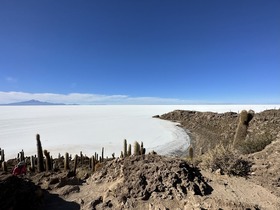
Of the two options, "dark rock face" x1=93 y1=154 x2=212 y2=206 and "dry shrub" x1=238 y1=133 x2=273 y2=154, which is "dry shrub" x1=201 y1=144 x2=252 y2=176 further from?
"dry shrub" x1=238 y1=133 x2=273 y2=154

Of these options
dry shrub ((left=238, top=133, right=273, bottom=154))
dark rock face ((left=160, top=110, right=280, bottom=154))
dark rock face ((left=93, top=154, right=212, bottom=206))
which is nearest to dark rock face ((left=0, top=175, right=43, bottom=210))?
dark rock face ((left=93, top=154, right=212, bottom=206))

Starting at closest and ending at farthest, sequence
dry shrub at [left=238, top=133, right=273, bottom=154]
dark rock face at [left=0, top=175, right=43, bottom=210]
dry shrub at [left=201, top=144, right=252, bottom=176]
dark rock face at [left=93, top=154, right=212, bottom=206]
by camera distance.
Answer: dark rock face at [left=0, top=175, right=43, bottom=210] → dark rock face at [left=93, top=154, right=212, bottom=206] → dry shrub at [left=201, top=144, right=252, bottom=176] → dry shrub at [left=238, top=133, right=273, bottom=154]

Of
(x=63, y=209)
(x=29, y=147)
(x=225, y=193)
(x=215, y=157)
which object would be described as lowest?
(x=29, y=147)

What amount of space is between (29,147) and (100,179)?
16.3 meters

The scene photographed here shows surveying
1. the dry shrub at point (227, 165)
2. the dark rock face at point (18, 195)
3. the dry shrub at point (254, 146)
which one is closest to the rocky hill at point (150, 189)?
the dark rock face at point (18, 195)

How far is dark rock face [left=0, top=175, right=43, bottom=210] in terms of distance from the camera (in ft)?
13.8

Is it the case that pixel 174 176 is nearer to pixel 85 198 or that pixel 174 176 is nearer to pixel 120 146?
pixel 85 198

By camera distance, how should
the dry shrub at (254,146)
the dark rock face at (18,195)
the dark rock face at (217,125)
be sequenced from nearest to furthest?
the dark rock face at (18,195) < the dry shrub at (254,146) < the dark rock face at (217,125)

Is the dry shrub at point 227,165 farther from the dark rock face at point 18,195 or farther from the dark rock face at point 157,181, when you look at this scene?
the dark rock face at point 18,195

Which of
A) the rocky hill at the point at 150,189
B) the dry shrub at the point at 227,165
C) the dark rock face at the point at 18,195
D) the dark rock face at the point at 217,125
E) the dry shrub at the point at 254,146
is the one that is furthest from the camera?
the dark rock face at the point at 217,125

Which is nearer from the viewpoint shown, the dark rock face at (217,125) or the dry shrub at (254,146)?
the dry shrub at (254,146)

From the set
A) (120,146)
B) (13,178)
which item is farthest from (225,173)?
(120,146)

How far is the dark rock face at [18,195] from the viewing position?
4205 mm

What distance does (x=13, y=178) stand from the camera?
4723 millimetres
